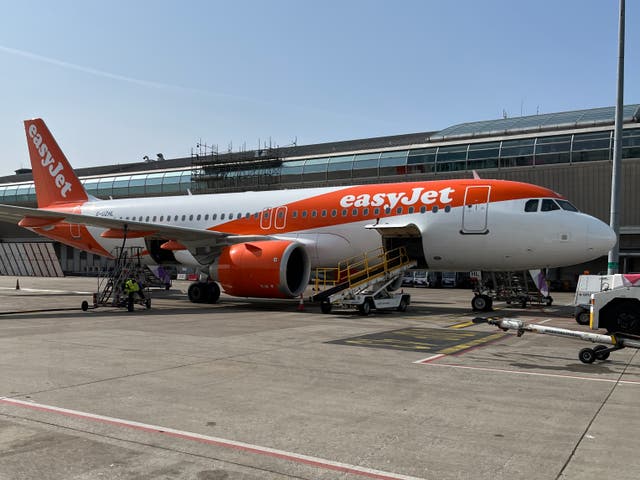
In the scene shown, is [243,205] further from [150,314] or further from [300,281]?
[150,314]

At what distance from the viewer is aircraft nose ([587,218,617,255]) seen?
17859 millimetres

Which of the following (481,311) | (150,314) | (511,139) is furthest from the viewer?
(511,139)

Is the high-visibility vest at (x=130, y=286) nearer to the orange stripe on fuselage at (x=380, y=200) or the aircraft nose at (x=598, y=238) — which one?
the orange stripe on fuselage at (x=380, y=200)

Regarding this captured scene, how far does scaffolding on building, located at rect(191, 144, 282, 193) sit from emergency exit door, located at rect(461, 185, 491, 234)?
3121 centimetres

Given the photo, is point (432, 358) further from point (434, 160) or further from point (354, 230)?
point (434, 160)

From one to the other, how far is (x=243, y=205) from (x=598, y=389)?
17.9 metres

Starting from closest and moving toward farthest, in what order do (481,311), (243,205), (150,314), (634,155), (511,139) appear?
(150,314) → (481,311) → (243,205) → (634,155) → (511,139)

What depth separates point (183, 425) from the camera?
235 inches

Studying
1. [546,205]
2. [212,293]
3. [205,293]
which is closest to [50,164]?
[205,293]

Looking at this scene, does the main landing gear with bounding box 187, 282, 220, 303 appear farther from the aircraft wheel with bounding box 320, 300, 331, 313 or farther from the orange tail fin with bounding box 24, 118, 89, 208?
the orange tail fin with bounding box 24, 118, 89, 208

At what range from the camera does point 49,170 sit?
29.3 metres

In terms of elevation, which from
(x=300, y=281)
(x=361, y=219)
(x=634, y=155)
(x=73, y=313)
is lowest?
(x=73, y=313)

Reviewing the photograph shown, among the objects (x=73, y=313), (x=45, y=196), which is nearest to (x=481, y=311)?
A: (x=73, y=313)

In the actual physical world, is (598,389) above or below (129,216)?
below
